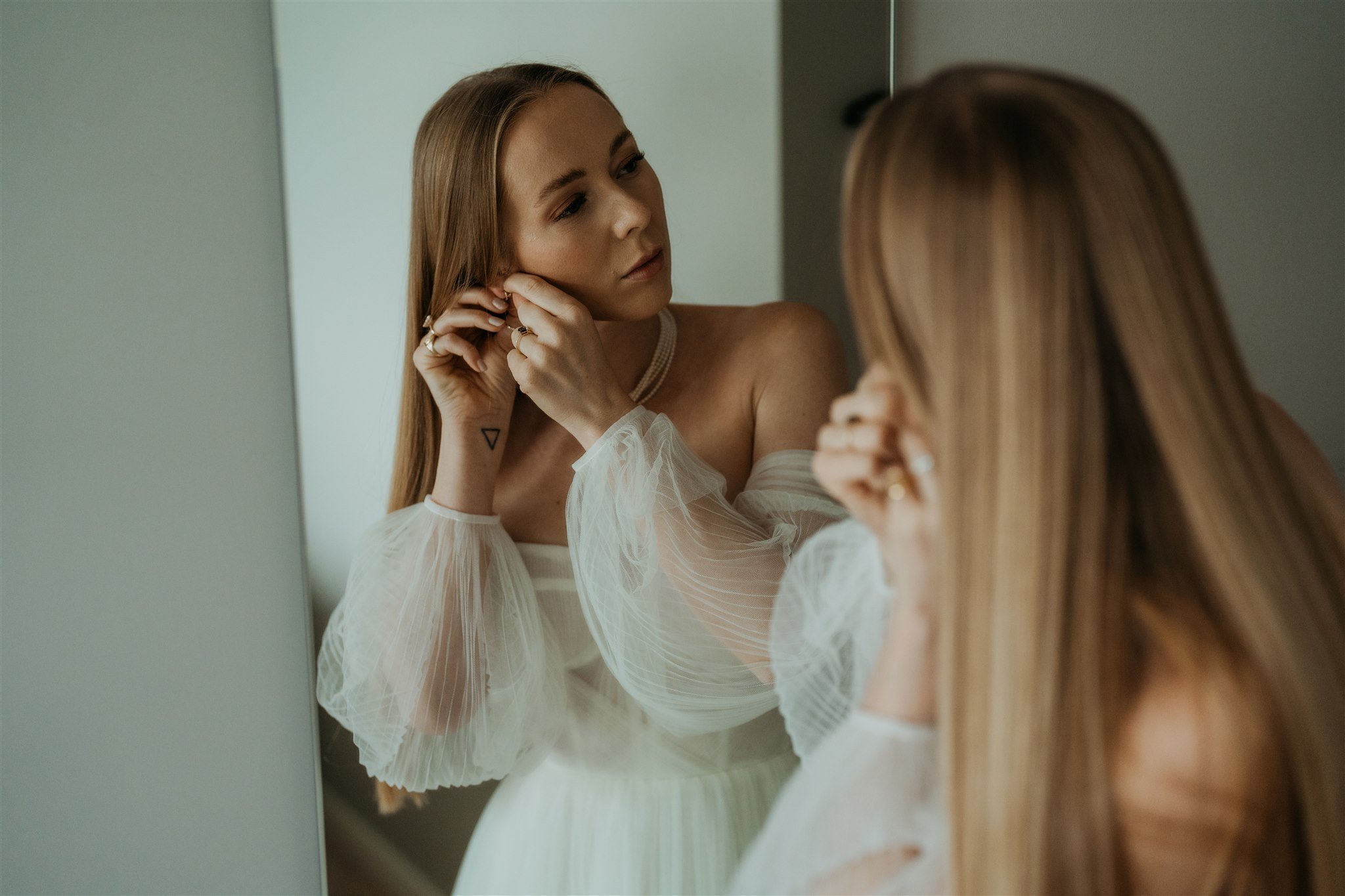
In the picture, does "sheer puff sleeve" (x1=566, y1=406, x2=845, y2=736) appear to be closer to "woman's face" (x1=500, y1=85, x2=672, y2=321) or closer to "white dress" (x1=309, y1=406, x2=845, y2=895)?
"white dress" (x1=309, y1=406, x2=845, y2=895)

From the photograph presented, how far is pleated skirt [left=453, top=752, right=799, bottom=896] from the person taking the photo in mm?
954

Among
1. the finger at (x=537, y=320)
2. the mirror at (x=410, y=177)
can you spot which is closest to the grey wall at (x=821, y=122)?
the mirror at (x=410, y=177)

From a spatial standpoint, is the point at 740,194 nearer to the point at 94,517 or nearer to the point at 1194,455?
the point at 1194,455

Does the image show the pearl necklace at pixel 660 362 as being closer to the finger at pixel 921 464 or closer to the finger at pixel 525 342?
the finger at pixel 525 342

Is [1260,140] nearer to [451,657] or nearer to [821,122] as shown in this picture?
[821,122]

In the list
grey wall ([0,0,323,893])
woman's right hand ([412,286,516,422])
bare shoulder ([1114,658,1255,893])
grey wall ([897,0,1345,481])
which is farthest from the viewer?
grey wall ([0,0,323,893])

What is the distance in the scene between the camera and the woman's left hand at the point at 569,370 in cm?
82

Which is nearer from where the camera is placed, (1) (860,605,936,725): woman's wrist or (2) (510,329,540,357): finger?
(1) (860,605,936,725): woman's wrist

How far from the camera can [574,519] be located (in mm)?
845

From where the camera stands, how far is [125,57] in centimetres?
115

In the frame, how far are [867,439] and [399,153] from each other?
2.46 feet

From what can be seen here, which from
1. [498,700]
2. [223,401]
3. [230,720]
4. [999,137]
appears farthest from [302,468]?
[999,137]

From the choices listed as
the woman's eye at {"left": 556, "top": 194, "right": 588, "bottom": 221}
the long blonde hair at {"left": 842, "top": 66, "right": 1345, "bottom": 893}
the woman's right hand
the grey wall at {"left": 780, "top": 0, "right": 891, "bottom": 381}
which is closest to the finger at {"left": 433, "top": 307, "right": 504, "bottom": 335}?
the woman's right hand

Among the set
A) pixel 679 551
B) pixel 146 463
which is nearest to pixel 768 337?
pixel 679 551
